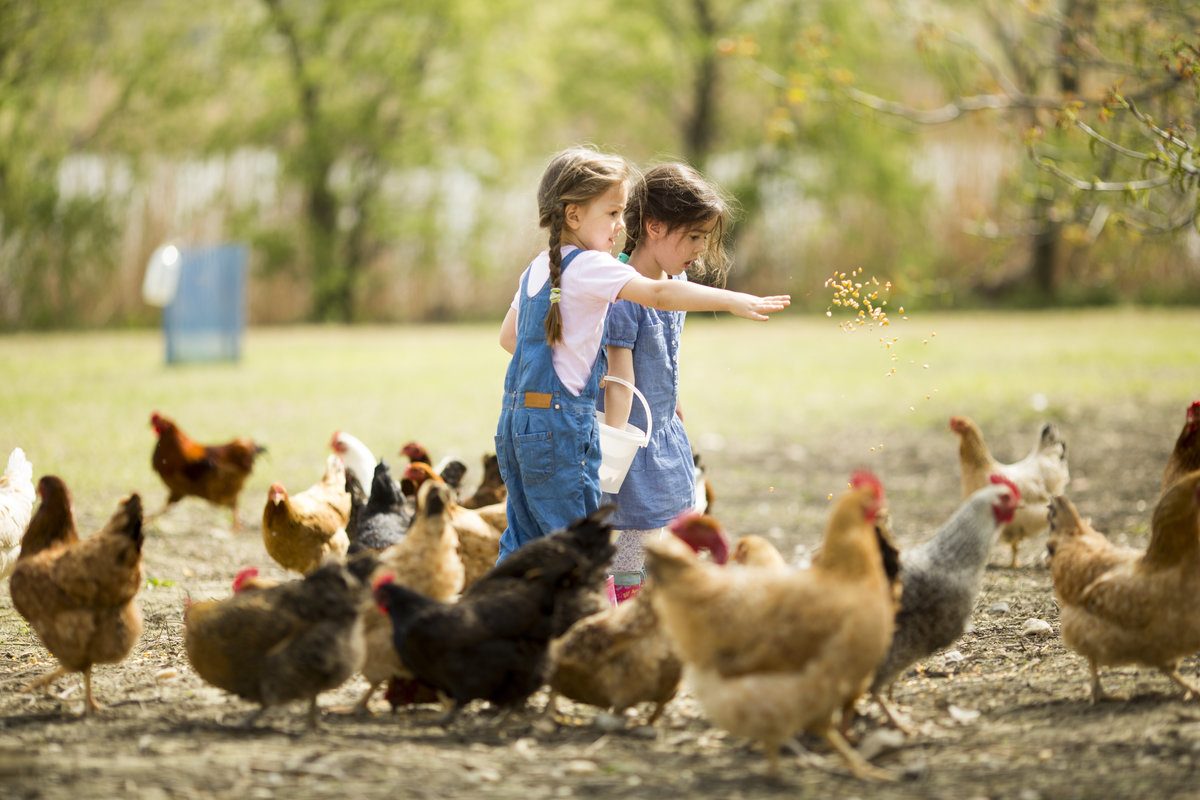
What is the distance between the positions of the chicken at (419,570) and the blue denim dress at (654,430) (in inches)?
34.1

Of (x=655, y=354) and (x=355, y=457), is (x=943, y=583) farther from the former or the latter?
(x=355, y=457)

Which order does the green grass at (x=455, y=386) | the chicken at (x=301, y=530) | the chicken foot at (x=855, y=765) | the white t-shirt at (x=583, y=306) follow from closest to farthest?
the chicken foot at (x=855, y=765) < the white t-shirt at (x=583, y=306) < the chicken at (x=301, y=530) < the green grass at (x=455, y=386)

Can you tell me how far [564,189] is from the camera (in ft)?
16.3

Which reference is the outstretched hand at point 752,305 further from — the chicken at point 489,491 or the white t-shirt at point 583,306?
the chicken at point 489,491

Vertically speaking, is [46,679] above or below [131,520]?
below

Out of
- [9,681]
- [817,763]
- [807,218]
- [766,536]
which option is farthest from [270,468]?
[807,218]

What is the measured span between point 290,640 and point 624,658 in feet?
3.71

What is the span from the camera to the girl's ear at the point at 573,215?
5004 mm

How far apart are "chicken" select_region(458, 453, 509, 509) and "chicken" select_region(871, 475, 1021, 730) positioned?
248cm

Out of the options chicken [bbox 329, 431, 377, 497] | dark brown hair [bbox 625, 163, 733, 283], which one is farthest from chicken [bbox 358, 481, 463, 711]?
Answer: chicken [bbox 329, 431, 377, 497]

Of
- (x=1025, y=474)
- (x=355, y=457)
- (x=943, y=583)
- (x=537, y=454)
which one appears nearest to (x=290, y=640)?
(x=537, y=454)

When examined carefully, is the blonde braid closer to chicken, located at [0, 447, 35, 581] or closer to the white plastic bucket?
the white plastic bucket

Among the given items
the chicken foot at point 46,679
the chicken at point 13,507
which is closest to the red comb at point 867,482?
the chicken foot at point 46,679

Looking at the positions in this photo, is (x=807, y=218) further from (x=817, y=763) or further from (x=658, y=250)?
(x=817, y=763)
